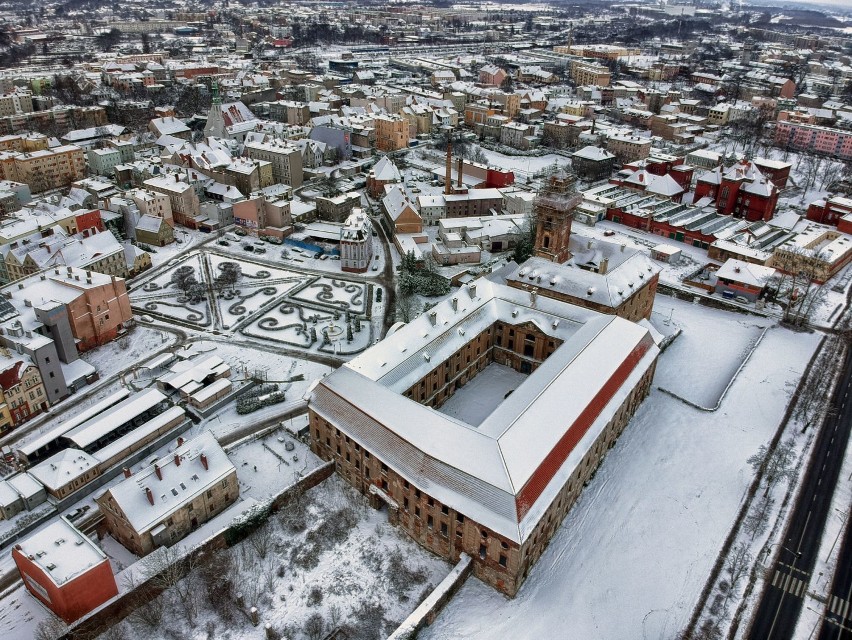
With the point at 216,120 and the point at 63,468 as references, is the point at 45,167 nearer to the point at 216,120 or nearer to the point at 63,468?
the point at 216,120

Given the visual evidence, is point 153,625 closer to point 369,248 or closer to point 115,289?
point 115,289

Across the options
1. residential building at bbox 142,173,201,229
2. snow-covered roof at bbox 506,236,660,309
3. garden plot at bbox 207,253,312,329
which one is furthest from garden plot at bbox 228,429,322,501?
residential building at bbox 142,173,201,229

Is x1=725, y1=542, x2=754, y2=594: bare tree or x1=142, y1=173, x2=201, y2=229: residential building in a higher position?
x1=142, y1=173, x2=201, y2=229: residential building

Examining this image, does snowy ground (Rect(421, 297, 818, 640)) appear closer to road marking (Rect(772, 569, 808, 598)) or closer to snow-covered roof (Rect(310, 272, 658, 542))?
road marking (Rect(772, 569, 808, 598))

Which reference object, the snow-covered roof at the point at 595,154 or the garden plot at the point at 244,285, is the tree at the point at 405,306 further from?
the snow-covered roof at the point at 595,154

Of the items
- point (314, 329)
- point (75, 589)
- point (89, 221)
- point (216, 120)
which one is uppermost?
point (216, 120)

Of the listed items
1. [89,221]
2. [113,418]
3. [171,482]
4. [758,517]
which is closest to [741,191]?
[758,517]

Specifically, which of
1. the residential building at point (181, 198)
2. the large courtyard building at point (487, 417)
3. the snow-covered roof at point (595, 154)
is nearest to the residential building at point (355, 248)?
the large courtyard building at point (487, 417)
